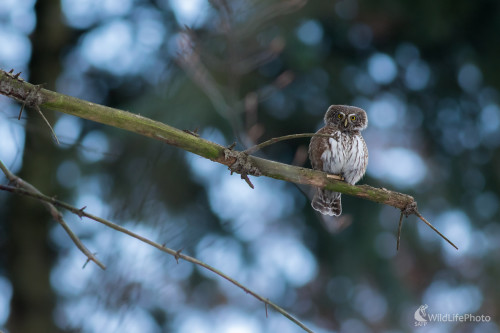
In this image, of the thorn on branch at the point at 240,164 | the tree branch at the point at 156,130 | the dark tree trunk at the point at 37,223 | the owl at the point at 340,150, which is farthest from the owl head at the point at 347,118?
the dark tree trunk at the point at 37,223

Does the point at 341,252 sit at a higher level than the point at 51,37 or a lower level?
lower

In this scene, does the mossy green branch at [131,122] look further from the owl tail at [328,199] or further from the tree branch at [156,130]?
the owl tail at [328,199]

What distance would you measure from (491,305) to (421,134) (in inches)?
97.4

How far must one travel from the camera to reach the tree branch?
1.95 m

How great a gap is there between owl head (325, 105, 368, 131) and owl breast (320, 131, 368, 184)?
0.06 meters

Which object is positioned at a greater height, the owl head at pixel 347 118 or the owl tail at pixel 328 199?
the owl head at pixel 347 118

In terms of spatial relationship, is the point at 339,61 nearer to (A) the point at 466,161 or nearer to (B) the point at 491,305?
(A) the point at 466,161

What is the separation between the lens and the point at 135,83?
6.88 metres

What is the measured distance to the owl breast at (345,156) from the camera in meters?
3.62

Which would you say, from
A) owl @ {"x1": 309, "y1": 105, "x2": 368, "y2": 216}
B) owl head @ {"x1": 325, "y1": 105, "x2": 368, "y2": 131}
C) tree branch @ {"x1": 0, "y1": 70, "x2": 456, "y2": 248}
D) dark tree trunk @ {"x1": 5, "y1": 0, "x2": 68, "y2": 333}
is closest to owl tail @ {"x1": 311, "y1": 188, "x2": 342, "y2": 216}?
owl @ {"x1": 309, "y1": 105, "x2": 368, "y2": 216}

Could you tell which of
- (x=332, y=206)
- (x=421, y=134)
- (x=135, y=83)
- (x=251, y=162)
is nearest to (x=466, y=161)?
(x=421, y=134)

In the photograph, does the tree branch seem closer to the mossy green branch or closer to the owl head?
the mossy green branch

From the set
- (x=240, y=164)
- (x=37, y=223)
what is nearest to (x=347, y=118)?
(x=240, y=164)

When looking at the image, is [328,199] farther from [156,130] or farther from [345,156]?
[156,130]
